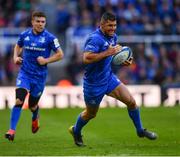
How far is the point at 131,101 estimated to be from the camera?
13.1m

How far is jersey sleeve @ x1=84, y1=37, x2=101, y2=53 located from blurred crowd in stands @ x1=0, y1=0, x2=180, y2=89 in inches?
517

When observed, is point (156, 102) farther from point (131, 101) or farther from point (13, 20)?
point (131, 101)

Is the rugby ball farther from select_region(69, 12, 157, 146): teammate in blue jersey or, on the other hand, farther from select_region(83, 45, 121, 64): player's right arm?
select_region(83, 45, 121, 64): player's right arm

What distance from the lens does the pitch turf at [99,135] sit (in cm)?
1220

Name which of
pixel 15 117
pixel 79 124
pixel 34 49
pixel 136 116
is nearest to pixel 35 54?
pixel 34 49

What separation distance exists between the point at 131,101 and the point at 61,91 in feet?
33.0

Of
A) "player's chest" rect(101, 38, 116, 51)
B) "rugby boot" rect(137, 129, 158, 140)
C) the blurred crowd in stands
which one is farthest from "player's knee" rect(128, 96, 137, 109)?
the blurred crowd in stands

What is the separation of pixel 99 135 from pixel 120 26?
1258 centimetres

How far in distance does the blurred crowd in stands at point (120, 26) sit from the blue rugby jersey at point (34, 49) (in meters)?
11.4

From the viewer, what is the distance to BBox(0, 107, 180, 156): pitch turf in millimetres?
12195

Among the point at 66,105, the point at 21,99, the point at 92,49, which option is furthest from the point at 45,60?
the point at 66,105

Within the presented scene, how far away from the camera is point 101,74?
41.8 feet

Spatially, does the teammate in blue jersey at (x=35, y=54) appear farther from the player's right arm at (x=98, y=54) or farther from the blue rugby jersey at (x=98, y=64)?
the player's right arm at (x=98, y=54)

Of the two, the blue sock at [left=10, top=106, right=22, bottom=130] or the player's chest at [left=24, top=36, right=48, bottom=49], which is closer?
the blue sock at [left=10, top=106, right=22, bottom=130]
